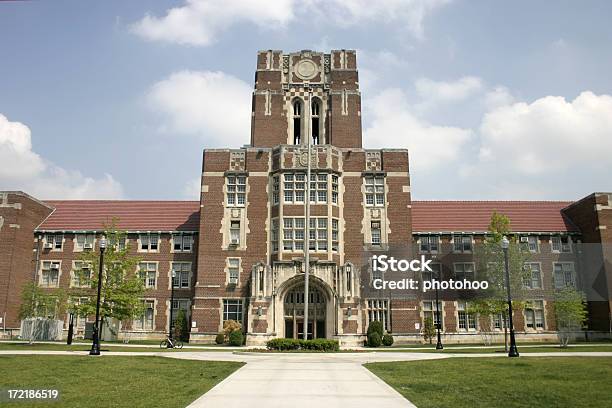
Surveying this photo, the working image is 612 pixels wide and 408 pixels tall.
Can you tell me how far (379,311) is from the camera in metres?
45.7

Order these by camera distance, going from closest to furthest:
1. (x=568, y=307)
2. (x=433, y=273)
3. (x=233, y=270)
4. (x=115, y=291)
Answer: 1. (x=115, y=291)
2. (x=568, y=307)
3. (x=233, y=270)
4. (x=433, y=273)

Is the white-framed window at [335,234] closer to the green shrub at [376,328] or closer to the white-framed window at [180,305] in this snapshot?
the green shrub at [376,328]

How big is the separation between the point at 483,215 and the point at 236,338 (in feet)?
96.1

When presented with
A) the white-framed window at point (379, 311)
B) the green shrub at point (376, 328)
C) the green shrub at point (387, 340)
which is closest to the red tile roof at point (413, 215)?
the white-framed window at point (379, 311)

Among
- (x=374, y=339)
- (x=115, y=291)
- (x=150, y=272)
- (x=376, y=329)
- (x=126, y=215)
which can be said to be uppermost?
(x=126, y=215)

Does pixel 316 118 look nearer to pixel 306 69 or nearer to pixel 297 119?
pixel 297 119

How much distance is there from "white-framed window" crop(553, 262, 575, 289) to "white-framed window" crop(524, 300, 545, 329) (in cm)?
287

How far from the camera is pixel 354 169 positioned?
48.6 meters

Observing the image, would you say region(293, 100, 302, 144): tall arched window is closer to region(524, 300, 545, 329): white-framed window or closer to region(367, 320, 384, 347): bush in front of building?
region(367, 320, 384, 347): bush in front of building

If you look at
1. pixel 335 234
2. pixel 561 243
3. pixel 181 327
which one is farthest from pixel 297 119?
pixel 561 243

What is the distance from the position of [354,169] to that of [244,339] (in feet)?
57.5

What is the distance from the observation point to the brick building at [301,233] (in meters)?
45.1

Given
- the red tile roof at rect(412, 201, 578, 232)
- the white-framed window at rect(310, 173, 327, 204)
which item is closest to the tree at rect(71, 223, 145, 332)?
the white-framed window at rect(310, 173, 327, 204)

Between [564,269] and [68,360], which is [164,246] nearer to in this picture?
[68,360]
